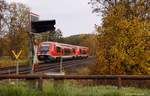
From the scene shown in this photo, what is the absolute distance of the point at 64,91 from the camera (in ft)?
40.8

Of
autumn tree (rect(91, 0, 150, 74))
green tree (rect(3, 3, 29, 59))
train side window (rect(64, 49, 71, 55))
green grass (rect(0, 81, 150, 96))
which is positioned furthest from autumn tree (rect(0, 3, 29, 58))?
green grass (rect(0, 81, 150, 96))

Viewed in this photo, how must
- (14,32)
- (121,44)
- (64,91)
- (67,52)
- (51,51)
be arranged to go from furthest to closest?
(14,32), (67,52), (51,51), (121,44), (64,91)

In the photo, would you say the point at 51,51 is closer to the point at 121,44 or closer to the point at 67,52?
the point at 67,52

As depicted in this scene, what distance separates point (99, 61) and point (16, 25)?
43.5 meters

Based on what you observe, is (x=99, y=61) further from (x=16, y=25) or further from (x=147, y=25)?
(x=16, y=25)

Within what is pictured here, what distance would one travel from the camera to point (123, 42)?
36062 mm

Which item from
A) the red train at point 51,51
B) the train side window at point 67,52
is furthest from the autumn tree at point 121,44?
the train side window at point 67,52

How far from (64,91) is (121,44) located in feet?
78.8

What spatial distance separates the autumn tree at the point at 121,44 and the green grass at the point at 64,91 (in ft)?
72.9

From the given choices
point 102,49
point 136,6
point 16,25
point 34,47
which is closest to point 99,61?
point 102,49

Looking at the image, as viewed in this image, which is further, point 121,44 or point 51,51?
point 51,51

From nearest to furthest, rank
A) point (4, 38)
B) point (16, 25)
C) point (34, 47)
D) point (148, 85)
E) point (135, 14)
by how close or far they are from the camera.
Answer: point (148, 85) → point (34, 47) → point (135, 14) → point (4, 38) → point (16, 25)

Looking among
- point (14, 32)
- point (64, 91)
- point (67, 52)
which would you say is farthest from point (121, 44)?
point (14, 32)

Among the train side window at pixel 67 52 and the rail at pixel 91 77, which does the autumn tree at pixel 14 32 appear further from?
the rail at pixel 91 77
